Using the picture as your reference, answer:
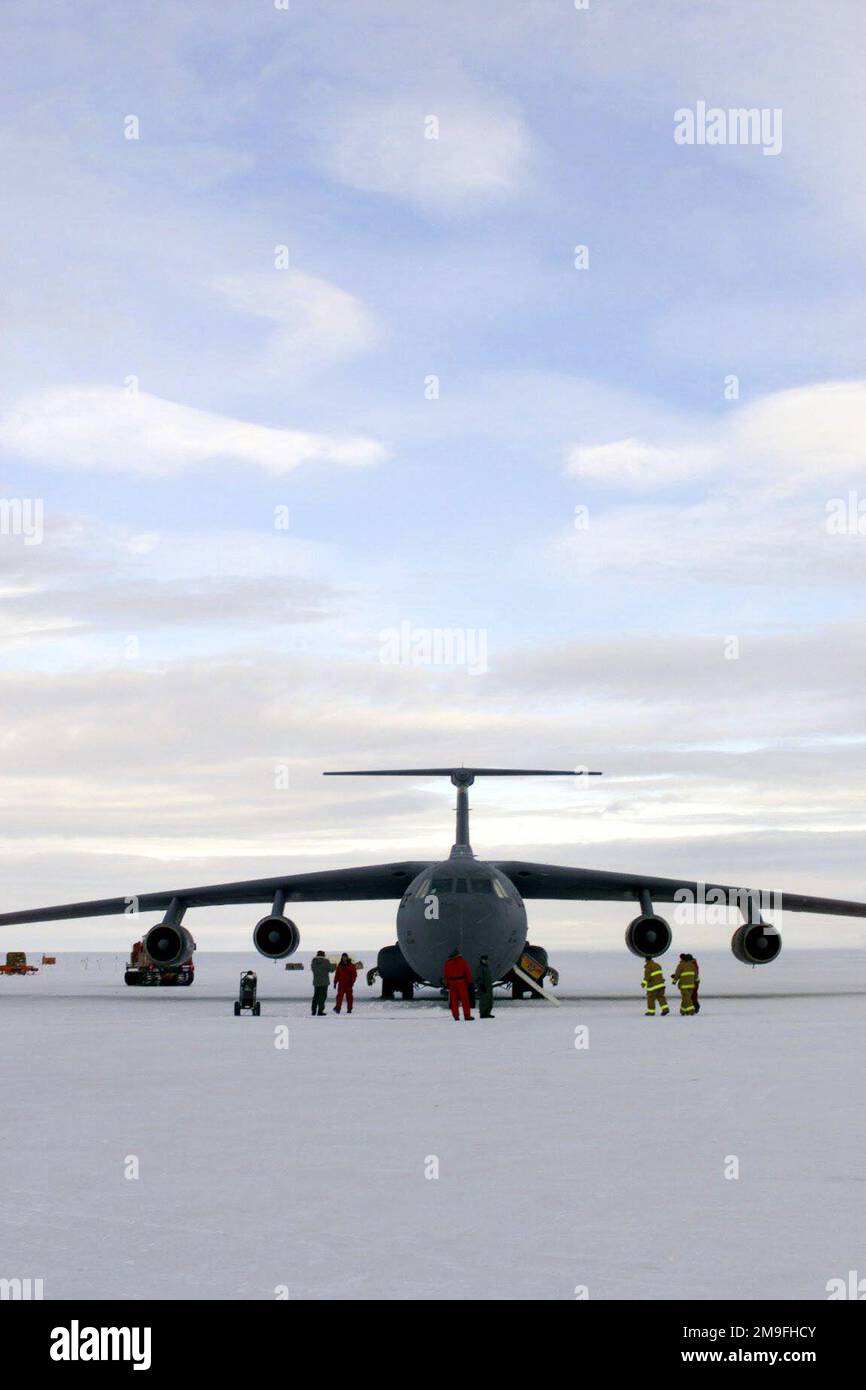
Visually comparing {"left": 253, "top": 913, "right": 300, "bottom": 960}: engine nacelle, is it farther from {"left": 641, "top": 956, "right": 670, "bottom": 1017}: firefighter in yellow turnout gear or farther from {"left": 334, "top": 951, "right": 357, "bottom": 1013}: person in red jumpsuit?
{"left": 641, "top": 956, "right": 670, "bottom": 1017}: firefighter in yellow turnout gear

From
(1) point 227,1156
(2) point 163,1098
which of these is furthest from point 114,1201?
(2) point 163,1098

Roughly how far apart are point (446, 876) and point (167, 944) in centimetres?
890

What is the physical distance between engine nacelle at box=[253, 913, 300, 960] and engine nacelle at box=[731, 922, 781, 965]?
10266 millimetres

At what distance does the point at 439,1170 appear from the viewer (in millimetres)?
9625

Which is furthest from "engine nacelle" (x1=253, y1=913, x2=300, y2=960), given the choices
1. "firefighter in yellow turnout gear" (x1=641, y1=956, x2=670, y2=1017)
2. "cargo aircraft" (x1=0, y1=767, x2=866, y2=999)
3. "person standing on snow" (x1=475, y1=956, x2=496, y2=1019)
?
"firefighter in yellow turnout gear" (x1=641, y1=956, x2=670, y2=1017)

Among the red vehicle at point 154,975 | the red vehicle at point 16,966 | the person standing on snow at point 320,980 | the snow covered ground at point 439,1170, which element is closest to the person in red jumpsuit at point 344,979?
the person standing on snow at point 320,980

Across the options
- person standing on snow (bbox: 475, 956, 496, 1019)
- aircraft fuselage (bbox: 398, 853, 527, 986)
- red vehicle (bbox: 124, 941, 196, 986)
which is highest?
red vehicle (bbox: 124, 941, 196, 986)

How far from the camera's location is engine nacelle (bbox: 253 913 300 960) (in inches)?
1297

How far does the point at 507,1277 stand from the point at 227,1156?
3.90 meters
